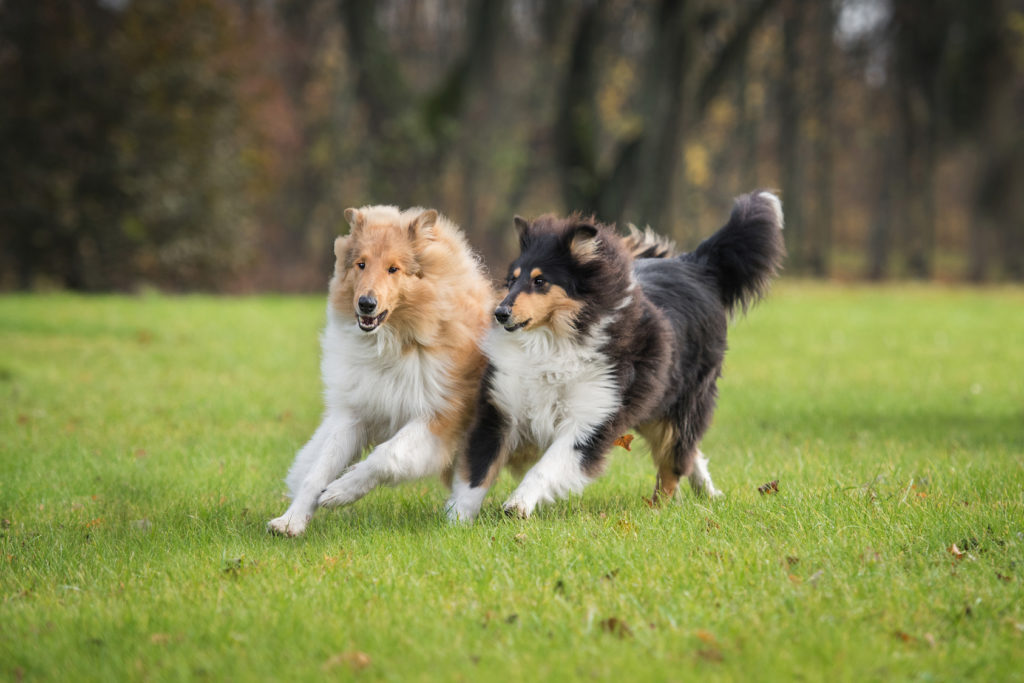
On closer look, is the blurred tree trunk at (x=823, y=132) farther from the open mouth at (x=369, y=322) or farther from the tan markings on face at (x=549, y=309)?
the open mouth at (x=369, y=322)

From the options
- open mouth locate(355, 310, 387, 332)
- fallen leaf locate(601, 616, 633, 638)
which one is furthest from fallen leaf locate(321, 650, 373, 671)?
open mouth locate(355, 310, 387, 332)

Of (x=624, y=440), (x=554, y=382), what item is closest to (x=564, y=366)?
(x=554, y=382)

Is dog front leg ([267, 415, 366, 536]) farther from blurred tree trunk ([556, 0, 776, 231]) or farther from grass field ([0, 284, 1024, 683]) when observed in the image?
blurred tree trunk ([556, 0, 776, 231])

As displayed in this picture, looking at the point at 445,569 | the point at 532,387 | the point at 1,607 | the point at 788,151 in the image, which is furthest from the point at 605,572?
the point at 788,151

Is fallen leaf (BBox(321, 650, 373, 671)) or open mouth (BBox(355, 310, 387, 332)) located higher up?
open mouth (BBox(355, 310, 387, 332))

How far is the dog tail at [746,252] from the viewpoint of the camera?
6262mm

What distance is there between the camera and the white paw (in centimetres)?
505

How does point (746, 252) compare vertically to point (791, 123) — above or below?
below

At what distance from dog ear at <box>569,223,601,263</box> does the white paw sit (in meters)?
1.96

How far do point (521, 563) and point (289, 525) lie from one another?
1.30 m

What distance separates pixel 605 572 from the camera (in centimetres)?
438

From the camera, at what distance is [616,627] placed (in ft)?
12.3

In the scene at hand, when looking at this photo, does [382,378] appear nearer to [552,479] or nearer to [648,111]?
[552,479]

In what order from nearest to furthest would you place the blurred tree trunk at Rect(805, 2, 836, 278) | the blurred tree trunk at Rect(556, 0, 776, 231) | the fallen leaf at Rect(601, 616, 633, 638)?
the fallen leaf at Rect(601, 616, 633, 638) < the blurred tree trunk at Rect(556, 0, 776, 231) < the blurred tree trunk at Rect(805, 2, 836, 278)
